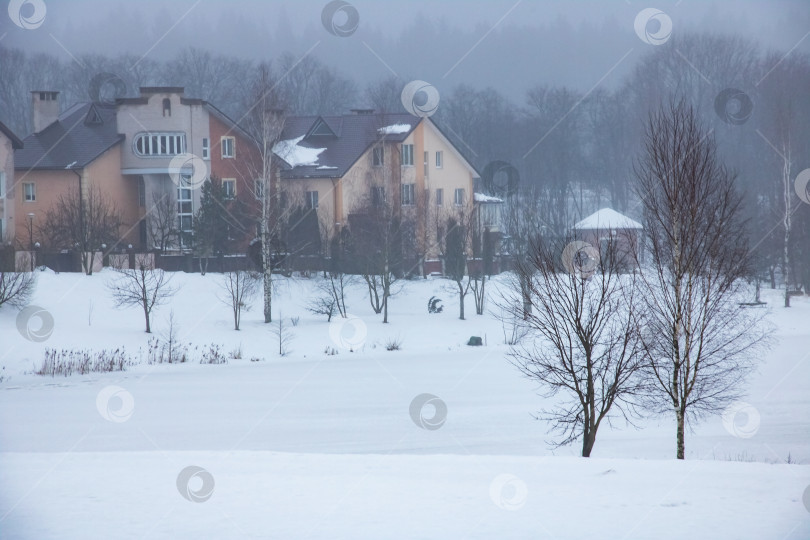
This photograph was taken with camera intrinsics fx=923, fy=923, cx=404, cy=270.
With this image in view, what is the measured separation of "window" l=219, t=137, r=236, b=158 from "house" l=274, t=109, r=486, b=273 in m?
2.19

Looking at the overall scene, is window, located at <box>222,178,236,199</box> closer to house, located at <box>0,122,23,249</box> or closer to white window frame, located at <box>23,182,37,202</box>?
white window frame, located at <box>23,182,37,202</box>

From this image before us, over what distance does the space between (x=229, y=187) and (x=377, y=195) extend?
7063 mm

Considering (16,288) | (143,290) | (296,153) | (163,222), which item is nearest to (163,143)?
(163,222)

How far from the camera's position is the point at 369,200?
44.9 m

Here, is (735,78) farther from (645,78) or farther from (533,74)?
(533,74)

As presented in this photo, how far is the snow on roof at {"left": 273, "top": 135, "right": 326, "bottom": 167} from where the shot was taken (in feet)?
153

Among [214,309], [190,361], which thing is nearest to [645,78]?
[214,309]

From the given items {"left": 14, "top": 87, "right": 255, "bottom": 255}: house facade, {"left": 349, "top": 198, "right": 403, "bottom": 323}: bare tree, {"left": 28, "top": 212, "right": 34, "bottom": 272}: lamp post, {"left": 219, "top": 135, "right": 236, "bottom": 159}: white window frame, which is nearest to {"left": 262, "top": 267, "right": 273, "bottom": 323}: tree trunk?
{"left": 349, "top": 198, "right": 403, "bottom": 323}: bare tree

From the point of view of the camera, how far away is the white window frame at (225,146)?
144 ft

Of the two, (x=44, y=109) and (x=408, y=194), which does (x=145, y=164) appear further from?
(x=408, y=194)

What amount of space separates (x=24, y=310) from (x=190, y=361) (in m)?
6.65

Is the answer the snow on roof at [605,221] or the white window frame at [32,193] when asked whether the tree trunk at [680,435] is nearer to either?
the white window frame at [32,193]

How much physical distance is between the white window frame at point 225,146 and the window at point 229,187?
3.73 feet

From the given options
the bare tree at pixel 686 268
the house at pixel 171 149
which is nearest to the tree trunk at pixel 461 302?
the house at pixel 171 149
